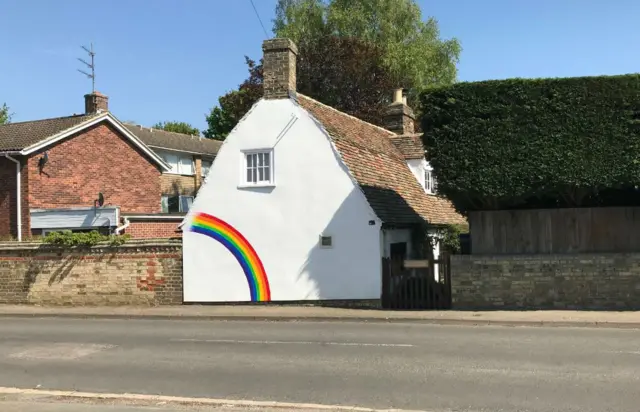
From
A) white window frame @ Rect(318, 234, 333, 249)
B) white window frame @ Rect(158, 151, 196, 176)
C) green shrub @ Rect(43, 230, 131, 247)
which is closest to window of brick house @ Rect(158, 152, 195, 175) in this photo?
white window frame @ Rect(158, 151, 196, 176)

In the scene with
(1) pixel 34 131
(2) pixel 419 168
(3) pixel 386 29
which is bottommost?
(2) pixel 419 168

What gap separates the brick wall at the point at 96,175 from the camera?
2514cm

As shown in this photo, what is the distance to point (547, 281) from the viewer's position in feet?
52.5

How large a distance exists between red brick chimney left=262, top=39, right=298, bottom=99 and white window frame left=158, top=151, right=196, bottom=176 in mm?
20021

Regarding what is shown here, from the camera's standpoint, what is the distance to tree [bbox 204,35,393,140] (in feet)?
117

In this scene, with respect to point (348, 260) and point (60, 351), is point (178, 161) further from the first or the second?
point (60, 351)

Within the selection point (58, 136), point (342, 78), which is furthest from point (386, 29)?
point (58, 136)

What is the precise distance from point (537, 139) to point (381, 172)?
21.9 feet

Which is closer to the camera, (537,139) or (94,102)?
(537,139)

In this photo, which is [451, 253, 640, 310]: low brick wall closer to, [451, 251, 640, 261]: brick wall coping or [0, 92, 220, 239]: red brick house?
[451, 251, 640, 261]: brick wall coping

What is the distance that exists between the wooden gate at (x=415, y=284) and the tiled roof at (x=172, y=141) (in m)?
22.6

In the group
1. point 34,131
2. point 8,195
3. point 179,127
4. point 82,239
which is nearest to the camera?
point 82,239

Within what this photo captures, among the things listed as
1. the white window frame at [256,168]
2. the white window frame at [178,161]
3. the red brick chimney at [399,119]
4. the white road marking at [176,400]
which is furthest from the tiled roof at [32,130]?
the white road marking at [176,400]

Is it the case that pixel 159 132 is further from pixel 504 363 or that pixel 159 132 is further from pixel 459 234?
pixel 504 363
